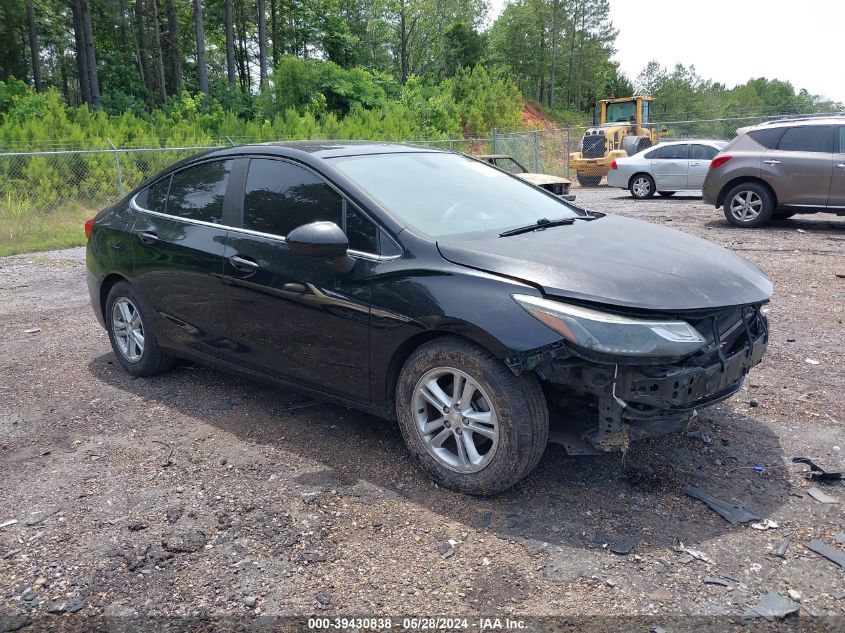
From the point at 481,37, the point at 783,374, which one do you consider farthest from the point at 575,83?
the point at 783,374

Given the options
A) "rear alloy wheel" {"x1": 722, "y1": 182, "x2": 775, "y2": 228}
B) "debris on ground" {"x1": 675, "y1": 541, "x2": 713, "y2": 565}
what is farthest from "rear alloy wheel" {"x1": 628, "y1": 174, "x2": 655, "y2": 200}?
"debris on ground" {"x1": 675, "y1": 541, "x2": 713, "y2": 565}

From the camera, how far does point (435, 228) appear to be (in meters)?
3.71

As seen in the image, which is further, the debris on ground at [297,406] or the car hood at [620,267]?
the debris on ground at [297,406]

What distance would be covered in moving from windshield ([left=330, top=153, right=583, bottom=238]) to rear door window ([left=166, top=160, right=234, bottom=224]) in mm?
897

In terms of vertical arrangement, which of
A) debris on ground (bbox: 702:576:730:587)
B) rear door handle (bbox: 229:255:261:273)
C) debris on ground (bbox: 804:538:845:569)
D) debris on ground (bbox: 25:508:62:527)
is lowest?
debris on ground (bbox: 25:508:62:527)

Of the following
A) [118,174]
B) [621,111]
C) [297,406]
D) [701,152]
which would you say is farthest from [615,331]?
[621,111]

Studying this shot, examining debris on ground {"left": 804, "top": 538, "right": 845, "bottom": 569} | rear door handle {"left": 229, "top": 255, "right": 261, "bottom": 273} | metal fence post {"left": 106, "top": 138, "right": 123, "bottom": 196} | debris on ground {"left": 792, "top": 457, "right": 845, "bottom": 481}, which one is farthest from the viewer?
metal fence post {"left": 106, "top": 138, "right": 123, "bottom": 196}

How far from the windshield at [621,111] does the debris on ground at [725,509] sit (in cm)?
2789

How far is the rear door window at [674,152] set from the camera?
60.1 ft

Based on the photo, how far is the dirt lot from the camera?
2.71 meters

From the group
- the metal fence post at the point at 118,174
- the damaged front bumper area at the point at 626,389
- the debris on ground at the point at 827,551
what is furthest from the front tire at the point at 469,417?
the metal fence post at the point at 118,174

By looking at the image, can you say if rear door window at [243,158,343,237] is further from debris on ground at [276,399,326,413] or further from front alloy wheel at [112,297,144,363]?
front alloy wheel at [112,297,144,363]

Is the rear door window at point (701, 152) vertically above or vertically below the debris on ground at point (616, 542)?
above

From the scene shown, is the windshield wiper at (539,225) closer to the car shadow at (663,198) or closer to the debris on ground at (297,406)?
the debris on ground at (297,406)
